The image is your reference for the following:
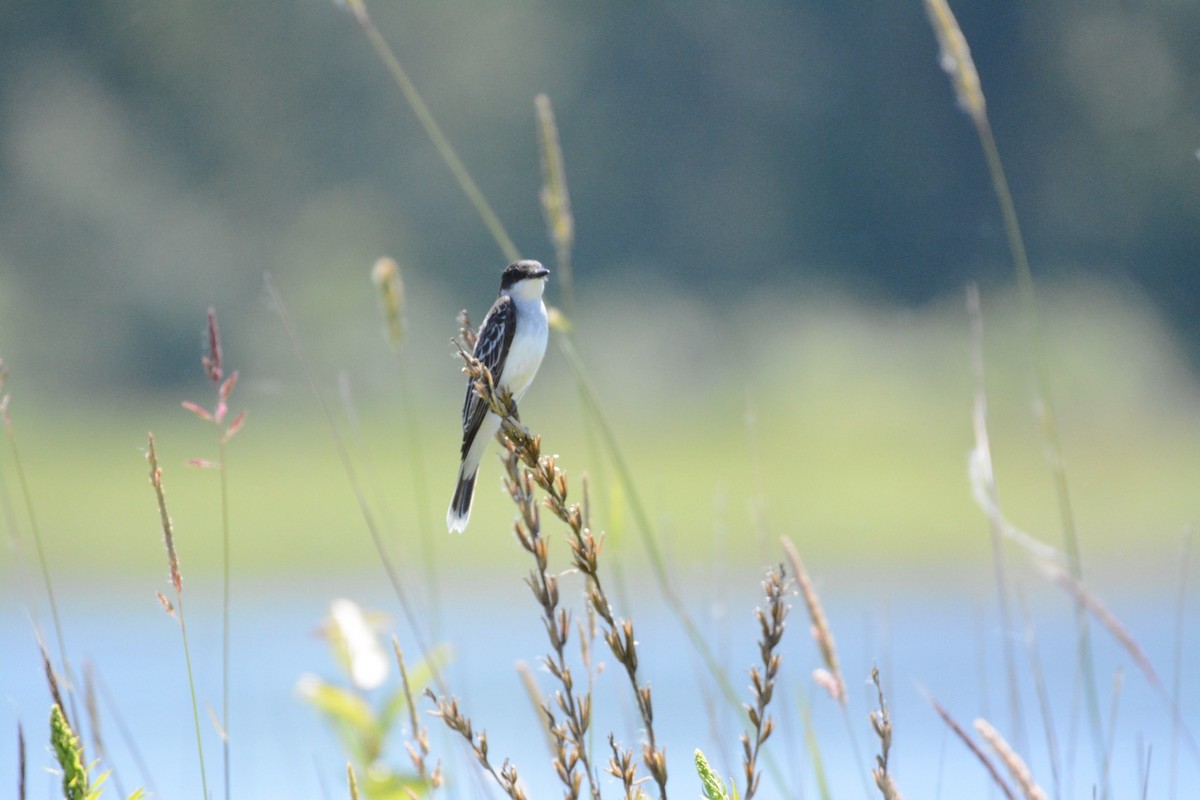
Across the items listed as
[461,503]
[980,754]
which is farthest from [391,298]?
[980,754]

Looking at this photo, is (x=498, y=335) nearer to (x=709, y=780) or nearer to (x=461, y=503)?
(x=461, y=503)

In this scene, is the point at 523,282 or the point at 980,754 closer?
the point at 980,754

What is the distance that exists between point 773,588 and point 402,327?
126 centimetres

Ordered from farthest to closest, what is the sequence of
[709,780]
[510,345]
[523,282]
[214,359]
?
[523,282]
[510,345]
[214,359]
[709,780]

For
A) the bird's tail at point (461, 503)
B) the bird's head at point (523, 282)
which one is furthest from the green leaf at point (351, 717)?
the bird's head at point (523, 282)

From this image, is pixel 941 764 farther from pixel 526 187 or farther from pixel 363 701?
pixel 526 187

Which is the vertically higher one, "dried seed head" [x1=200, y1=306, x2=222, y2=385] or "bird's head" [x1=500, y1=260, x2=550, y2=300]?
"bird's head" [x1=500, y1=260, x2=550, y2=300]

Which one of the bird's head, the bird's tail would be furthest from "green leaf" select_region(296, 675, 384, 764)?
the bird's head

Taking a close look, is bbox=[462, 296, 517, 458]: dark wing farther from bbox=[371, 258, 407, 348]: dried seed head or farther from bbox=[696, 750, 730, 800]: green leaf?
bbox=[696, 750, 730, 800]: green leaf

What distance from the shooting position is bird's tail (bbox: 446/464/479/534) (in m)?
2.69

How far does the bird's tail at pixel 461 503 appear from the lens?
2.69 m

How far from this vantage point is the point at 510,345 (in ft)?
10.7

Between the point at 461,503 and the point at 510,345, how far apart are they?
51 cm

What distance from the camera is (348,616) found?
8.98 ft
